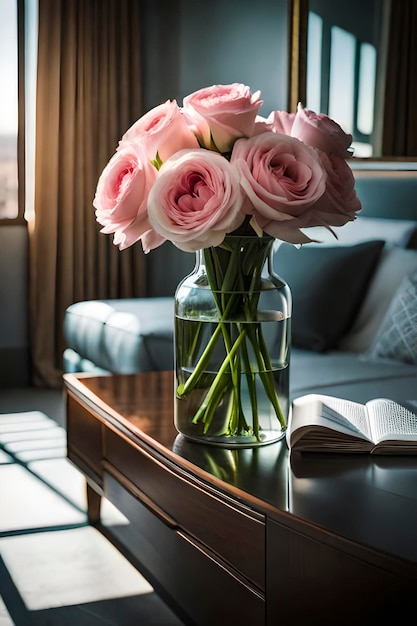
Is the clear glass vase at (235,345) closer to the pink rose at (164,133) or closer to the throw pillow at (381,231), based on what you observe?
the pink rose at (164,133)

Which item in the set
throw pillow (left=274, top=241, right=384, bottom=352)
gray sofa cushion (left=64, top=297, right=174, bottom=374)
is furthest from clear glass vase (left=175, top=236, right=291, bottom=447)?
gray sofa cushion (left=64, top=297, right=174, bottom=374)

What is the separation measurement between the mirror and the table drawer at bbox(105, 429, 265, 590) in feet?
7.65

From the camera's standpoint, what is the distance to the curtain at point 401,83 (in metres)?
3.64

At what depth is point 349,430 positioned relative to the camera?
4.92ft

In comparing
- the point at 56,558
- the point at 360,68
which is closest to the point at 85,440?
the point at 56,558

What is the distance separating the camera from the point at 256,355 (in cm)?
153

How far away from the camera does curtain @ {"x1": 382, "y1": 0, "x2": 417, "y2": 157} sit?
3.64 m

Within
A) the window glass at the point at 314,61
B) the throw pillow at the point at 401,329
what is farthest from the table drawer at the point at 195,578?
the window glass at the point at 314,61

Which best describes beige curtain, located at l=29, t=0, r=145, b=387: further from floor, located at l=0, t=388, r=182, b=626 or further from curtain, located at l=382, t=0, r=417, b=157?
curtain, located at l=382, t=0, r=417, b=157

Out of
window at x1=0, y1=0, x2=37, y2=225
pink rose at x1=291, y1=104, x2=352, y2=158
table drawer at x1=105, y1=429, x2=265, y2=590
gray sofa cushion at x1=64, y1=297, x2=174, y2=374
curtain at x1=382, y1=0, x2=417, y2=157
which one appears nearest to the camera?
table drawer at x1=105, y1=429, x2=265, y2=590

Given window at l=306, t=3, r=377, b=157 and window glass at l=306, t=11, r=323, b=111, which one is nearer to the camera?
window at l=306, t=3, r=377, b=157

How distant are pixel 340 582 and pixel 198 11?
13.0 feet

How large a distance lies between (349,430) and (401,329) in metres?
1.27

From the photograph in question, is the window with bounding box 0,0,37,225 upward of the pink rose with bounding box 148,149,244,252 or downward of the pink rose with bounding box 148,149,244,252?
upward
